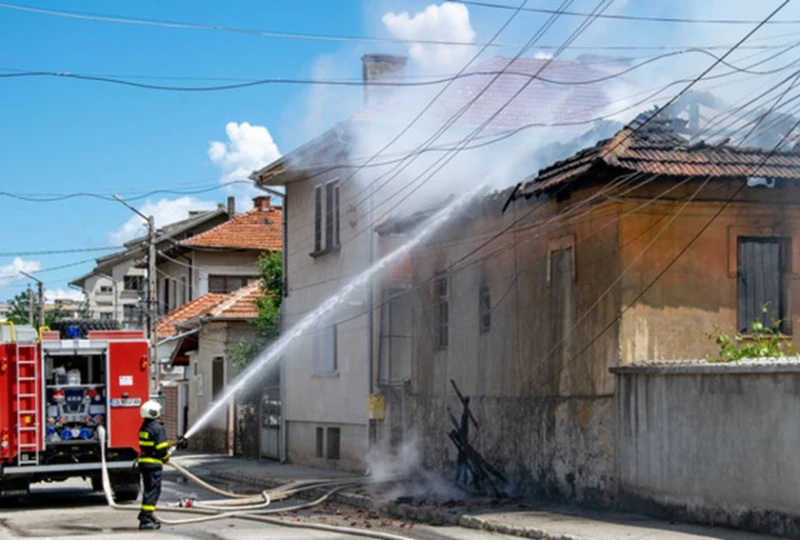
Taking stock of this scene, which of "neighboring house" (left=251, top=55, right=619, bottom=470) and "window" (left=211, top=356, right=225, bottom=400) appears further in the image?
"window" (left=211, top=356, right=225, bottom=400)

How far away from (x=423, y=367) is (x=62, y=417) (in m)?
6.66

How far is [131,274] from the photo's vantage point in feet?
218

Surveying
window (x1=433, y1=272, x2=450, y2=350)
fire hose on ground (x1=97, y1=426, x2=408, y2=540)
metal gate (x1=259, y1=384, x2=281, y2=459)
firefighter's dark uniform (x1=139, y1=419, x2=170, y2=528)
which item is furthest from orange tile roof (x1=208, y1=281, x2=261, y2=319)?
firefighter's dark uniform (x1=139, y1=419, x2=170, y2=528)

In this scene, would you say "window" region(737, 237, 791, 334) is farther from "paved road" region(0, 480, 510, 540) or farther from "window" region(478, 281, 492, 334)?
"paved road" region(0, 480, 510, 540)

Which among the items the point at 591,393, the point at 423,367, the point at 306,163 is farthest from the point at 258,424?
the point at 591,393

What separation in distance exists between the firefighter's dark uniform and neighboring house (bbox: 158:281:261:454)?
16235 millimetres

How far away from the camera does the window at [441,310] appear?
829 inches

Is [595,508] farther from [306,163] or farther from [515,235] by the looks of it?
[306,163]

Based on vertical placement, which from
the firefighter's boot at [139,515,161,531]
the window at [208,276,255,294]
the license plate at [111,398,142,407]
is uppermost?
the window at [208,276,255,294]

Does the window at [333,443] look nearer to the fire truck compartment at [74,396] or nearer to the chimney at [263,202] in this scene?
the fire truck compartment at [74,396]

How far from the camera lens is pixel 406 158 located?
2300 cm

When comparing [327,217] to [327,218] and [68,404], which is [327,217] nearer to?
[327,218]

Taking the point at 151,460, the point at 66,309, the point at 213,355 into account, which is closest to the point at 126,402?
the point at 151,460

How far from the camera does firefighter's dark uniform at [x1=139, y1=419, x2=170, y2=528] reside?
1455cm
